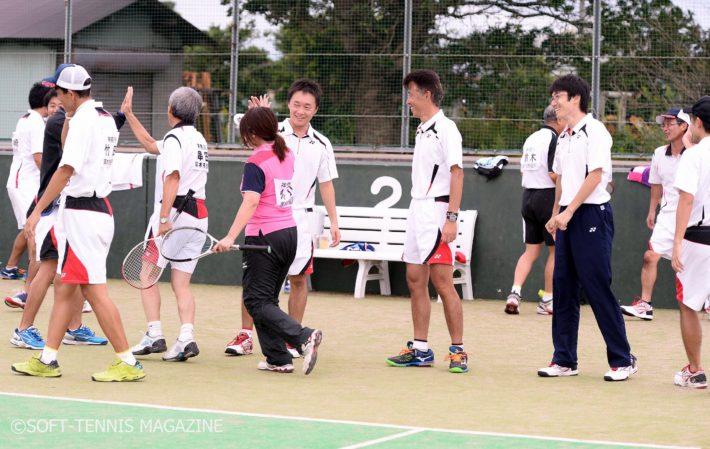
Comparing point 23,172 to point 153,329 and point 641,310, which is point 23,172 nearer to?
point 153,329

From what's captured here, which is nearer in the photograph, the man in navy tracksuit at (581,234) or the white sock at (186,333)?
the man in navy tracksuit at (581,234)

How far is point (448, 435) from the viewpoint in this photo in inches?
257

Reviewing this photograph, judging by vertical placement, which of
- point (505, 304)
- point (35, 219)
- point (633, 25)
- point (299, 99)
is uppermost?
point (633, 25)

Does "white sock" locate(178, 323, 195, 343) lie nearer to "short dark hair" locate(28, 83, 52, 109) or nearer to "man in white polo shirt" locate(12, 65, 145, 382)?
"man in white polo shirt" locate(12, 65, 145, 382)

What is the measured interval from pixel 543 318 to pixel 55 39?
26.0ft

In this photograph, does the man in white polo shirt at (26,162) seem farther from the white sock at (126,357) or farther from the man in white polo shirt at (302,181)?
the white sock at (126,357)

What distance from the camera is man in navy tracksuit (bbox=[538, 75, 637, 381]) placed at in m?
8.45

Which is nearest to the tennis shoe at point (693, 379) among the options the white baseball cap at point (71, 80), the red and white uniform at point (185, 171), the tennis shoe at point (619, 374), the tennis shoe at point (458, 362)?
the tennis shoe at point (619, 374)

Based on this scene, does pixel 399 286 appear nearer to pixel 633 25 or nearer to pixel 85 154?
pixel 633 25

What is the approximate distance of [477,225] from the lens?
13.6 m

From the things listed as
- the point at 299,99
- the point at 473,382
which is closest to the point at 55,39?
the point at 299,99

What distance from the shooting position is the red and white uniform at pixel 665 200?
1123 cm

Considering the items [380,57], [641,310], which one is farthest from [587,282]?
[380,57]

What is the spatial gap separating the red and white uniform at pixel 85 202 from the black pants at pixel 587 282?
3.00m
